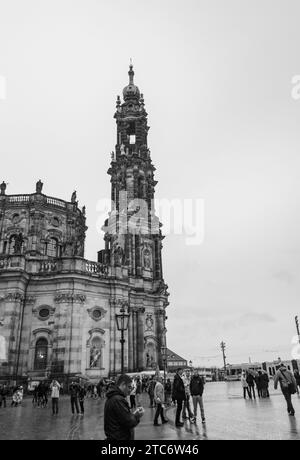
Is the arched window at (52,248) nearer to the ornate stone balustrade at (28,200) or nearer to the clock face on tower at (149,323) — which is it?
the ornate stone balustrade at (28,200)

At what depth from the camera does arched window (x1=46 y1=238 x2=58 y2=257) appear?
46069 millimetres

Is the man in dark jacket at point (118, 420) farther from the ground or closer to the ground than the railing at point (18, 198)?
closer to the ground

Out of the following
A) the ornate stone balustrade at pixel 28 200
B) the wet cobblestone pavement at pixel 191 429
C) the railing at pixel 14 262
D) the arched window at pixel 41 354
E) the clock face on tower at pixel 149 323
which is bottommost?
the wet cobblestone pavement at pixel 191 429

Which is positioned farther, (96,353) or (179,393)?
(96,353)

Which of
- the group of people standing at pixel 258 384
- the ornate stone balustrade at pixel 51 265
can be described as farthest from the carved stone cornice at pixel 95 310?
the group of people standing at pixel 258 384

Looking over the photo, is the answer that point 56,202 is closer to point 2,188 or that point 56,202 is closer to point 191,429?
point 2,188

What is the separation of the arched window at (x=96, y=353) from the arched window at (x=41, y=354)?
14.5ft

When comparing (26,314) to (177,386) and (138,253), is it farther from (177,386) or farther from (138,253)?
(177,386)

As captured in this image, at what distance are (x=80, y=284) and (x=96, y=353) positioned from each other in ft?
23.2

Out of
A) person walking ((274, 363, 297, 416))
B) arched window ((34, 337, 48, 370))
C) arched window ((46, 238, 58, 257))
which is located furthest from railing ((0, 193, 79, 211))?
person walking ((274, 363, 297, 416))

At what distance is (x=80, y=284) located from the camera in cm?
3888

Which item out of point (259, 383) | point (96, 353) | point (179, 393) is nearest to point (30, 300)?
point (96, 353)

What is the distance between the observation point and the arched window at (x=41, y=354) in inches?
1428

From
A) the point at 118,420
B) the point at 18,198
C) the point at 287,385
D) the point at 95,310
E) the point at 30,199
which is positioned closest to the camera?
the point at 118,420
